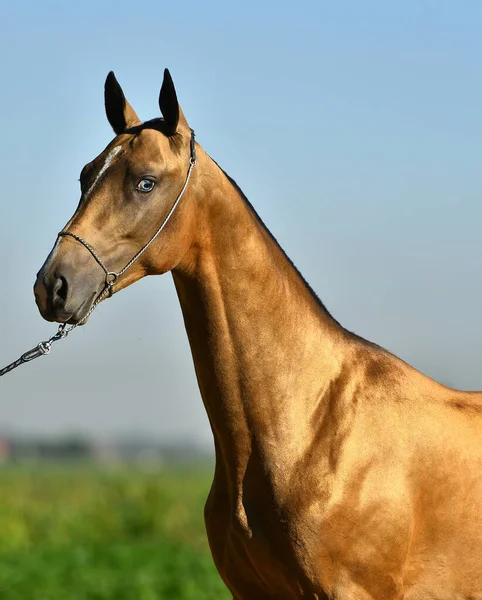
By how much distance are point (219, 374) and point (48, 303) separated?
3.09 ft

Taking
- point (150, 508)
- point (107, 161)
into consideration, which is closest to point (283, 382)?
point (107, 161)

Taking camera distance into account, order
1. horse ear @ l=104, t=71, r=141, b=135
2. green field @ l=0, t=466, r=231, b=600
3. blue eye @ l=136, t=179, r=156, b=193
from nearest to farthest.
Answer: blue eye @ l=136, t=179, r=156, b=193
horse ear @ l=104, t=71, r=141, b=135
green field @ l=0, t=466, r=231, b=600

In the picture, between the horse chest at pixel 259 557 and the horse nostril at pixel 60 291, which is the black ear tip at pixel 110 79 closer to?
the horse nostril at pixel 60 291

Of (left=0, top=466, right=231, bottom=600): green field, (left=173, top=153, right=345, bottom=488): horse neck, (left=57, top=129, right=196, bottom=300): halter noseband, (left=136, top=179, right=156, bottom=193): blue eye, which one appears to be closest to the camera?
(left=57, top=129, right=196, bottom=300): halter noseband

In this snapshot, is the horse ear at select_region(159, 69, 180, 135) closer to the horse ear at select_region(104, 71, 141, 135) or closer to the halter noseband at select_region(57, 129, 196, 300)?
the halter noseband at select_region(57, 129, 196, 300)

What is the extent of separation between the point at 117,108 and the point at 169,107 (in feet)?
1.65

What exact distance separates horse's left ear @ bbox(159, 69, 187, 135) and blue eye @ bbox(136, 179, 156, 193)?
33 cm

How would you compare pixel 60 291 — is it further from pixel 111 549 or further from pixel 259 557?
Answer: pixel 111 549

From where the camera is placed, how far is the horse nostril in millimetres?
4496

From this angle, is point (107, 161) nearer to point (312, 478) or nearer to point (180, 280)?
point (180, 280)

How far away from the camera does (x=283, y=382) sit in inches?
196

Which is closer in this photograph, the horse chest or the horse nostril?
the horse nostril

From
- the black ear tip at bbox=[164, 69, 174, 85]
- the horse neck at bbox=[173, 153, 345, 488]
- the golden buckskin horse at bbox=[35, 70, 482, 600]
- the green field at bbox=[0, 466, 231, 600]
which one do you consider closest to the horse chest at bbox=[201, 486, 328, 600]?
the golden buckskin horse at bbox=[35, 70, 482, 600]

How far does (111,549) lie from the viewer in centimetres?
1444
